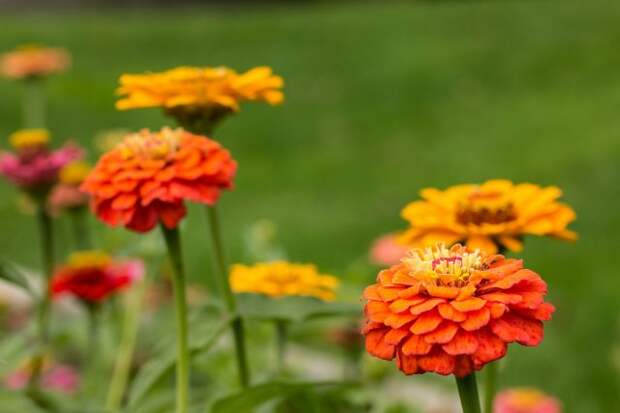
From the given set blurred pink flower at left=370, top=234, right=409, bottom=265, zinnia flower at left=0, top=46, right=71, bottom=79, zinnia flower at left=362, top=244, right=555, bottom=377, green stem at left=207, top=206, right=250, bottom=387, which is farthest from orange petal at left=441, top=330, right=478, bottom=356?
zinnia flower at left=0, top=46, right=71, bottom=79

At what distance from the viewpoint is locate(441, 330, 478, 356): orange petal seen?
0.74m

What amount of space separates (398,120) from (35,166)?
4145 mm

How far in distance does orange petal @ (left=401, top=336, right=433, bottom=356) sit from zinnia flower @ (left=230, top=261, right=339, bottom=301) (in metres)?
0.44

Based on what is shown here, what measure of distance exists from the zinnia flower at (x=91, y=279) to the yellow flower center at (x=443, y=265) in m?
0.80

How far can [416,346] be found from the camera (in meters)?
0.75

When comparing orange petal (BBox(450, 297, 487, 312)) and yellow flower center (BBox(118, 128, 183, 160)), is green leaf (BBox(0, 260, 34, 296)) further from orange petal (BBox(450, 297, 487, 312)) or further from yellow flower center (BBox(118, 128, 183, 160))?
orange petal (BBox(450, 297, 487, 312))

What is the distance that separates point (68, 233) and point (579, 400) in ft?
5.58

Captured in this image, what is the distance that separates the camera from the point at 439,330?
0.75m

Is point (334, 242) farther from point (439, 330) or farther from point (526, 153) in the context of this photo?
point (439, 330)

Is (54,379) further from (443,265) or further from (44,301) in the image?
(443,265)

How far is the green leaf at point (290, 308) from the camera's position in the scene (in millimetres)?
1134

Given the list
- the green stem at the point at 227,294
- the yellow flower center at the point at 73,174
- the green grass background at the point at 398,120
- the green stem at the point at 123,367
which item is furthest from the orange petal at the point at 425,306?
the yellow flower center at the point at 73,174

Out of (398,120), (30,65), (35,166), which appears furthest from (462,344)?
(398,120)

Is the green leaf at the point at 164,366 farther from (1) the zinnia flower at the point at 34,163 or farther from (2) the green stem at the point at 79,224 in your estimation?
(2) the green stem at the point at 79,224
